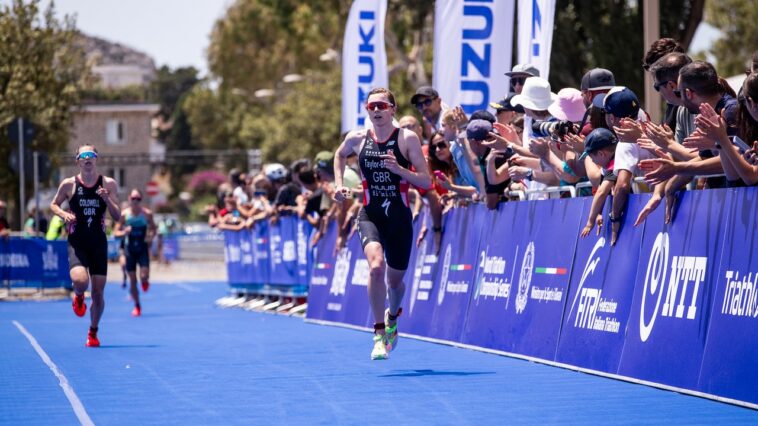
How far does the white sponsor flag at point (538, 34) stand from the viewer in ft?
51.0

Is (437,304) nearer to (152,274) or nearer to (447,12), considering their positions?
(447,12)

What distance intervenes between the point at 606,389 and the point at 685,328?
70 centimetres

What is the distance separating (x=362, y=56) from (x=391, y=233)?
33.0ft

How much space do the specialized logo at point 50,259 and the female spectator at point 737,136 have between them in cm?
2518

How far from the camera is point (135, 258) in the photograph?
987 inches

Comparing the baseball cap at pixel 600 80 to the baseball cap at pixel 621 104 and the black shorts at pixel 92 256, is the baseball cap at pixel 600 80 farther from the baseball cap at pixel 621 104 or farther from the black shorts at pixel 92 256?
the black shorts at pixel 92 256

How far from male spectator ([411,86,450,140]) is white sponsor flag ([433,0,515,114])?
1.15m

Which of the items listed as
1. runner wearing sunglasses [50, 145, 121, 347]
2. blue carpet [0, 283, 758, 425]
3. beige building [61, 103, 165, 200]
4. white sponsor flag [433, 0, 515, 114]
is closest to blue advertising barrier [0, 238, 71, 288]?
blue carpet [0, 283, 758, 425]

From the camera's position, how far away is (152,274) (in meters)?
48.9

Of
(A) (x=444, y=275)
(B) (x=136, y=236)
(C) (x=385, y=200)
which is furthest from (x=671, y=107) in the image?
(B) (x=136, y=236)

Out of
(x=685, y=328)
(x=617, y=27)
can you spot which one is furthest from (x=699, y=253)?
(x=617, y=27)

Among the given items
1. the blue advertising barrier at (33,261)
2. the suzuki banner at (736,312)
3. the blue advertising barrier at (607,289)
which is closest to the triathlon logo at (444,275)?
the blue advertising barrier at (607,289)

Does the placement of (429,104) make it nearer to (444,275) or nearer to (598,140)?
(444,275)

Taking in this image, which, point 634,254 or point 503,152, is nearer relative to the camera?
point 634,254
